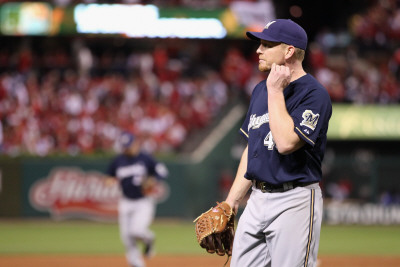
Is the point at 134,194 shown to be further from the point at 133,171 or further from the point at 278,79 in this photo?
the point at 278,79

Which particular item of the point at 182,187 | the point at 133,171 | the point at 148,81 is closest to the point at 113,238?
the point at 182,187

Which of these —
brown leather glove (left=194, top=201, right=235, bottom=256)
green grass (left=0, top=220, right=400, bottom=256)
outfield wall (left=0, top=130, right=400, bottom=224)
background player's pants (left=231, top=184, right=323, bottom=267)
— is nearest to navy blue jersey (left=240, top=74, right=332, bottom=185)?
background player's pants (left=231, top=184, right=323, bottom=267)

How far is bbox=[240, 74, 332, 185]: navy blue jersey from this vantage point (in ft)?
11.9

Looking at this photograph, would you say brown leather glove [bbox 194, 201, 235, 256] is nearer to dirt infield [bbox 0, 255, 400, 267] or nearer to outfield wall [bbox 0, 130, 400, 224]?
dirt infield [bbox 0, 255, 400, 267]

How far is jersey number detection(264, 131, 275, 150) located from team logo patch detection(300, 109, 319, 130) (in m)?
0.22

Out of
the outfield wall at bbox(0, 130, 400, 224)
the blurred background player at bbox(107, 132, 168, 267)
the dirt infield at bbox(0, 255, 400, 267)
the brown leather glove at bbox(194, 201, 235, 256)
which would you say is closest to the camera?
the brown leather glove at bbox(194, 201, 235, 256)

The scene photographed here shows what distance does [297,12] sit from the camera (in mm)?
23422

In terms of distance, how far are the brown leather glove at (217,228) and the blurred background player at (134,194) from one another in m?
5.00

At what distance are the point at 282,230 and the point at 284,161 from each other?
388 mm

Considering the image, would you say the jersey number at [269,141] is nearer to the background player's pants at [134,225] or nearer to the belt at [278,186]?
the belt at [278,186]

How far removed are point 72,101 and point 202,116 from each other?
357 cm

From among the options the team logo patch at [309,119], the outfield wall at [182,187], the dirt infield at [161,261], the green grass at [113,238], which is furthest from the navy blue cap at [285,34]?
the outfield wall at [182,187]

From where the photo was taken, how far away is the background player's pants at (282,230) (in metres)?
3.67

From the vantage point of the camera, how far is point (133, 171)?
31.6ft
